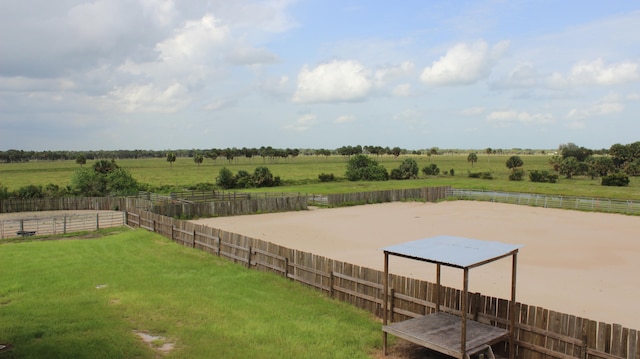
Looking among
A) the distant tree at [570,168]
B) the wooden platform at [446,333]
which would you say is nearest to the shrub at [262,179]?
the distant tree at [570,168]

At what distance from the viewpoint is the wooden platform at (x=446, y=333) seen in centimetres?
905

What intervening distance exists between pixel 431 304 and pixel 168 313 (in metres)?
6.97

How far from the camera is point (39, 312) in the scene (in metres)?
12.5

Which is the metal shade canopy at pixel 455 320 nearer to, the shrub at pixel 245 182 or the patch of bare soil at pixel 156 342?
the patch of bare soil at pixel 156 342

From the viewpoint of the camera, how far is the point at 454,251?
994 cm

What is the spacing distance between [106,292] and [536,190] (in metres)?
57.0

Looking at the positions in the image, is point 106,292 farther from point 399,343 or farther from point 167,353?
point 399,343

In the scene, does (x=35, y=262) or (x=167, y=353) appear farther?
(x=35, y=262)

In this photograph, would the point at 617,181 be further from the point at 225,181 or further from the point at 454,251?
the point at 454,251

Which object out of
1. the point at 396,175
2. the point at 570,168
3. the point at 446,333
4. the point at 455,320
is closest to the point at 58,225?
the point at 455,320

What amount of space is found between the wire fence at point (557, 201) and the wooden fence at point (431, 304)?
1568 inches

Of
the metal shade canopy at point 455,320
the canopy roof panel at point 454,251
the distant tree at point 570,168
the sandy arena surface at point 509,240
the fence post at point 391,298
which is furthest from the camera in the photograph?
the distant tree at point 570,168

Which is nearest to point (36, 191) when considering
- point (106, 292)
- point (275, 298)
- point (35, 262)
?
point (35, 262)

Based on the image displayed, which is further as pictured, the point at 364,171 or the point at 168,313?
the point at 364,171
